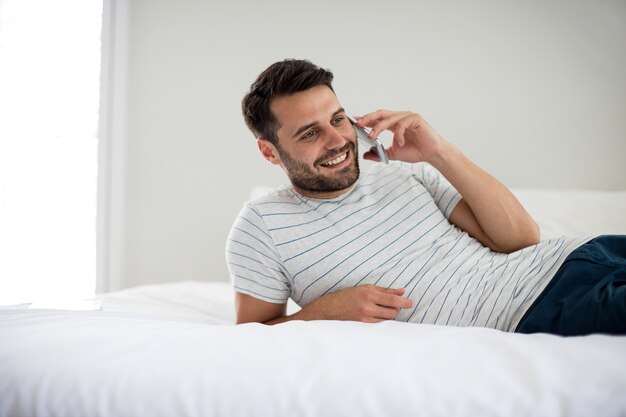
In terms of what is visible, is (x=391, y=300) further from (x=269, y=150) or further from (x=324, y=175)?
(x=269, y=150)

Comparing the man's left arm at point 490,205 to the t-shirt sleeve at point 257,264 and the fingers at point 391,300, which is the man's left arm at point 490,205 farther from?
the t-shirt sleeve at point 257,264

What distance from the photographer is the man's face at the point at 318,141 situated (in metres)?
1.27

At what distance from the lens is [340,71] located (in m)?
2.27

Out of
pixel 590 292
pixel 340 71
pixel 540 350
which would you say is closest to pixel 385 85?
pixel 340 71

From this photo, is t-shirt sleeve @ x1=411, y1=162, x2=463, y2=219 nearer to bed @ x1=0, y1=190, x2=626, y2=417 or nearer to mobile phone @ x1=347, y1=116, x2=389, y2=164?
mobile phone @ x1=347, y1=116, x2=389, y2=164

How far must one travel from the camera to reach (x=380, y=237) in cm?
121

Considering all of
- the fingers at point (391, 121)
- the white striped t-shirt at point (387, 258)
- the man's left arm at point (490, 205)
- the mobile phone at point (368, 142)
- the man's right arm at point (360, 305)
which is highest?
the fingers at point (391, 121)

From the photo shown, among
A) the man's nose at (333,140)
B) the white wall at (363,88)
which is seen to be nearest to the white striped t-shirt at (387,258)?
the man's nose at (333,140)

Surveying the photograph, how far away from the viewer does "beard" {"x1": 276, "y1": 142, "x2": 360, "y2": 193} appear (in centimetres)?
127

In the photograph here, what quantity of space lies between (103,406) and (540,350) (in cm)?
57

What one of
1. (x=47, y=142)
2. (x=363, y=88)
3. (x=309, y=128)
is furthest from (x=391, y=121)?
(x=47, y=142)

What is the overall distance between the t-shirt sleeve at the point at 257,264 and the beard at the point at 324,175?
152mm

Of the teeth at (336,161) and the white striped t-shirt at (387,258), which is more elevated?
the teeth at (336,161)

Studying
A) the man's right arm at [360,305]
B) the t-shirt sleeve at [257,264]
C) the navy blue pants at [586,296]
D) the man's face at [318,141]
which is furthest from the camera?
the man's face at [318,141]
